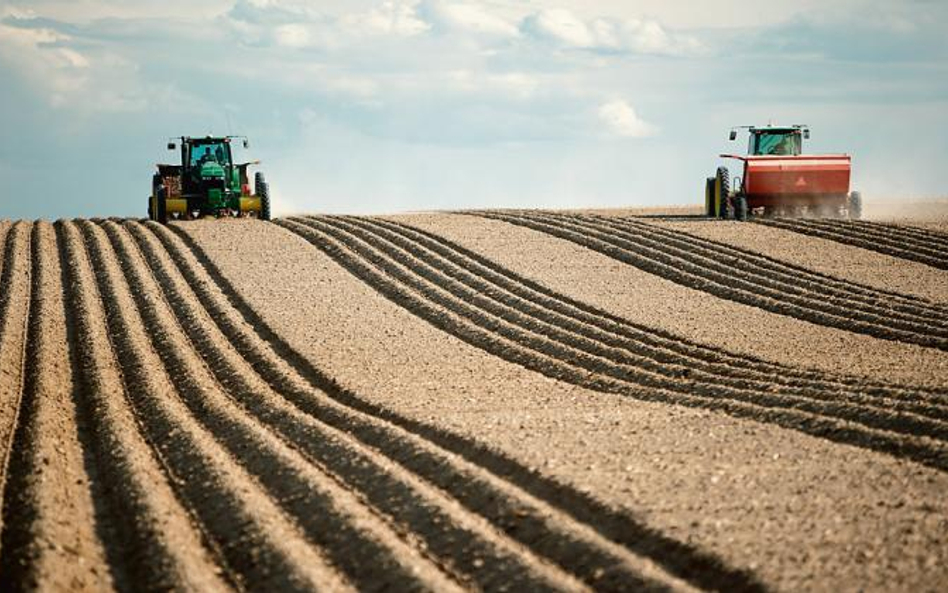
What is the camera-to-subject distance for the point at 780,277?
20.7 metres

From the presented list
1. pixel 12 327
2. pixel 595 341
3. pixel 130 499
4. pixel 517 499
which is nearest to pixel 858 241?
pixel 595 341

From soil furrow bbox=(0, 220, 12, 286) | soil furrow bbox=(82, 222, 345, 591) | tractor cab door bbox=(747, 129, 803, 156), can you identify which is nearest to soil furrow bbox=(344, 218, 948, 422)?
soil furrow bbox=(82, 222, 345, 591)

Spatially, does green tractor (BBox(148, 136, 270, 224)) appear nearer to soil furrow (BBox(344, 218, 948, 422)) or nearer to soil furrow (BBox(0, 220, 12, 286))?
soil furrow (BBox(0, 220, 12, 286))

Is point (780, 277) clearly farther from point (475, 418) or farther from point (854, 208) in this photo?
point (475, 418)

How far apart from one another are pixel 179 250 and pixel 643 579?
726 inches

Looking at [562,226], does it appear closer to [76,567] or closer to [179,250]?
[179,250]

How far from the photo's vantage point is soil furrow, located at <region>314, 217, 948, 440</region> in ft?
35.4

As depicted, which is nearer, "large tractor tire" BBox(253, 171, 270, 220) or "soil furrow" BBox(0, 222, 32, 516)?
"soil furrow" BBox(0, 222, 32, 516)

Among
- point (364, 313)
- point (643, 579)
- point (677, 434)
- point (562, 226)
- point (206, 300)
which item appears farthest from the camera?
point (562, 226)

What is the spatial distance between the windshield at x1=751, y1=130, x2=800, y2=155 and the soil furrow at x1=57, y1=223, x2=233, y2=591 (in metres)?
19.1

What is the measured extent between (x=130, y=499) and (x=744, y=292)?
1230cm

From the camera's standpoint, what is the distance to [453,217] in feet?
95.2

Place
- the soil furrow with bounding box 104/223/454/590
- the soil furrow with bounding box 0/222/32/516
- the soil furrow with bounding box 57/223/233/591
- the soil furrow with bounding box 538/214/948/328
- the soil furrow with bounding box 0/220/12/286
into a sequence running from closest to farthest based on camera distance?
the soil furrow with bounding box 104/223/454/590 → the soil furrow with bounding box 57/223/233/591 → the soil furrow with bounding box 0/222/32/516 → the soil furrow with bounding box 538/214/948/328 → the soil furrow with bounding box 0/220/12/286

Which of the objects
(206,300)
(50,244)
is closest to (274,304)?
(206,300)
